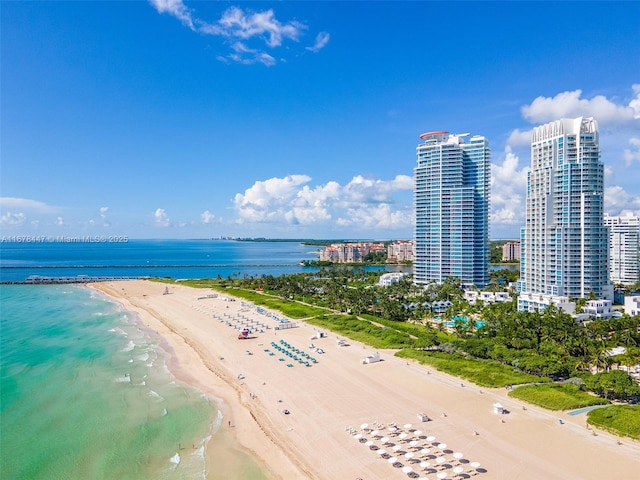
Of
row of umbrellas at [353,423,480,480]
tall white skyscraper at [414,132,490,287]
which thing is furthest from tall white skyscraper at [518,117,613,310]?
row of umbrellas at [353,423,480,480]

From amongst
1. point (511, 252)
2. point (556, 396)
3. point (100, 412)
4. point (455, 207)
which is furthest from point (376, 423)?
point (511, 252)

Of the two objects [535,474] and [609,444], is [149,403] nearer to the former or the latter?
[535,474]

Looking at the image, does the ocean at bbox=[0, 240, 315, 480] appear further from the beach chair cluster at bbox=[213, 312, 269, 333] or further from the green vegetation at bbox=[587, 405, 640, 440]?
the green vegetation at bbox=[587, 405, 640, 440]

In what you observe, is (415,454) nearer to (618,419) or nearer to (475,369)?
(618,419)

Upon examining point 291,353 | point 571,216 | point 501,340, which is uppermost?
point 571,216

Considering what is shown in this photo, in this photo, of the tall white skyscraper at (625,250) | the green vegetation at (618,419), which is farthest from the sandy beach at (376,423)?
the tall white skyscraper at (625,250)
